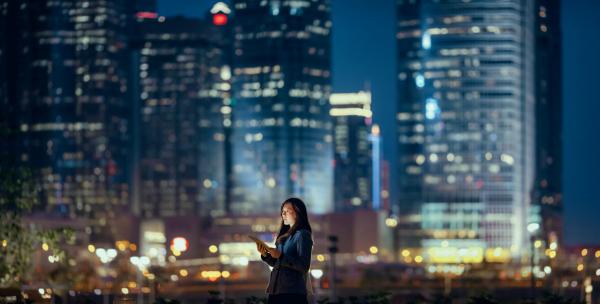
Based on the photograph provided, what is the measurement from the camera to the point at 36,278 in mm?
92750

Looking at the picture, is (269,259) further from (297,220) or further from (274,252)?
(297,220)

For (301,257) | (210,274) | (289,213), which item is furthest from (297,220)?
(210,274)

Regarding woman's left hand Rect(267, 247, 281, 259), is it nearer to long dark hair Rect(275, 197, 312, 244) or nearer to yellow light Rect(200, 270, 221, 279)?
long dark hair Rect(275, 197, 312, 244)

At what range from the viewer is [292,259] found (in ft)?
60.7

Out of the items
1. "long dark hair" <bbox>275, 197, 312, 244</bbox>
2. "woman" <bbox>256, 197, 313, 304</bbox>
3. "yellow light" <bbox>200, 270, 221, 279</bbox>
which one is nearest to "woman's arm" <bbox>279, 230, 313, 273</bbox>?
"woman" <bbox>256, 197, 313, 304</bbox>

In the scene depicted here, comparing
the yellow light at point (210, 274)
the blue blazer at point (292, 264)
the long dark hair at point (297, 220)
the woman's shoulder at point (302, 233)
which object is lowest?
the yellow light at point (210, 274)

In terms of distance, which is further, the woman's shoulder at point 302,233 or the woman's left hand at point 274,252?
the woman's shoulder at point 302,233

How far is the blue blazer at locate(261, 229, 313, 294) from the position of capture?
60.7 feet

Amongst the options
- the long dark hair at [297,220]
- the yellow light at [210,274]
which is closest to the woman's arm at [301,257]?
the long dark hair at [297,220]

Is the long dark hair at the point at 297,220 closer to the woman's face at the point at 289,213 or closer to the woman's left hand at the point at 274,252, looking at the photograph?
the woman's face at the point at 289,213

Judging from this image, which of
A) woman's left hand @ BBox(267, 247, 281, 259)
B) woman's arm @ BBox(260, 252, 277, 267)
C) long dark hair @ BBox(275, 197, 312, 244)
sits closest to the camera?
woman's left hand @ BBox(267, 247, 281, 259)

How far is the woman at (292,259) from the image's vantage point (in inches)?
729

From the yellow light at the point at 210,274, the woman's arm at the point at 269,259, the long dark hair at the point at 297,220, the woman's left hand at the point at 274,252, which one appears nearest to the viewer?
the woman's left hand at the point at 274,252

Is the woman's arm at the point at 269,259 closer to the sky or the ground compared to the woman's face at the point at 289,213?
closer to the ground
